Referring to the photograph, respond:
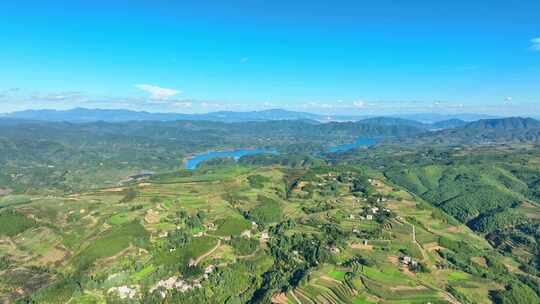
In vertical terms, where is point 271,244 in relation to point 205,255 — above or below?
above

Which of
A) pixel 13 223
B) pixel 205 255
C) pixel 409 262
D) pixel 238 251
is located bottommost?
pixel 205 255

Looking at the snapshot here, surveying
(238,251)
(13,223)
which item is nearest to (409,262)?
(238,251)

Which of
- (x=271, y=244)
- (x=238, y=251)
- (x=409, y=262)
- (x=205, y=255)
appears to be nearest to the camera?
(x=409, y=262)

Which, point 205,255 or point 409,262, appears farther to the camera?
point 205,255

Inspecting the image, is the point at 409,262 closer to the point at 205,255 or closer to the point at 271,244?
the point at 271,244

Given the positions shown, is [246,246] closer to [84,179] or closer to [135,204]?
[135,204]

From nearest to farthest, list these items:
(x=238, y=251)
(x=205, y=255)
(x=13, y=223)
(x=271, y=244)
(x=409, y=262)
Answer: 1. (x=409, y=262)
2. (x=205, y=255)
3. (x=238, y=251)
4. (x=271, y=244)
5. (x=13, y=223)

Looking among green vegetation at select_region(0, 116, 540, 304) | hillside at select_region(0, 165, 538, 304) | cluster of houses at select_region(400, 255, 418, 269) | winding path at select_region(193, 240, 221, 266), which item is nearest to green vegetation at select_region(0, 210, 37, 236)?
hillside at select_region(0, 165, 538, 304)

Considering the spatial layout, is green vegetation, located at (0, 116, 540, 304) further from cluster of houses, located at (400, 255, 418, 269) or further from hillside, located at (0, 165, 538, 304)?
hillside, located at (0, 165, 538, 304)

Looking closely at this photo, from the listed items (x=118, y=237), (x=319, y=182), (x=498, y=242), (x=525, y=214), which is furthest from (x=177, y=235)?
(x=525, y=214)

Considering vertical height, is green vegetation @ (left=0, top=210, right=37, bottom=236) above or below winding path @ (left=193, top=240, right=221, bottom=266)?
above

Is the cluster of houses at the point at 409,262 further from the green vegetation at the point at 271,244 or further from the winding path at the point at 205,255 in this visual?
the winding path at the point at 205,255
